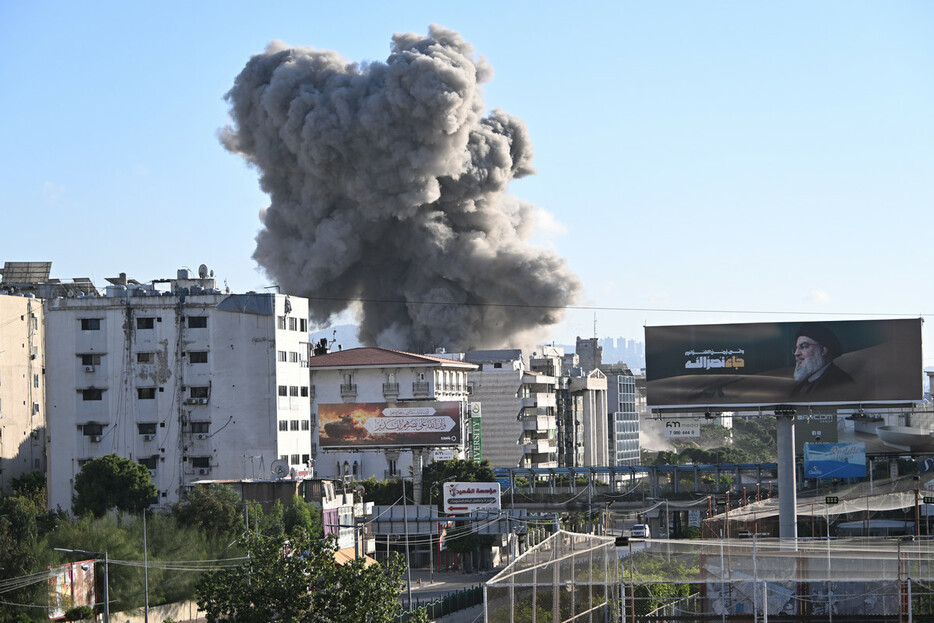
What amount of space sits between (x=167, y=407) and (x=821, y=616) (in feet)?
144

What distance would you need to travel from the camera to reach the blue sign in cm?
6525

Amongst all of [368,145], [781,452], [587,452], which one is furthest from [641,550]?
[587,452]

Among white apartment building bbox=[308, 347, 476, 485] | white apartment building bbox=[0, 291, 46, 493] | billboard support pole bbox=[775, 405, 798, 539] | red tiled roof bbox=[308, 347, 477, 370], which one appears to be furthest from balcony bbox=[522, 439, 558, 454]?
billboard support pole bbox=[775, 405, 798, 539]

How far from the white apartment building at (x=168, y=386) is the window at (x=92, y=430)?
0.16ft

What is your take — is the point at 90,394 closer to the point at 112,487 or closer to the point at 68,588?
the point at 112,487

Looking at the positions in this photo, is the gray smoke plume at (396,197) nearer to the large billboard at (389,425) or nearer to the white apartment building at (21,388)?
the white apartment building at (21,388)

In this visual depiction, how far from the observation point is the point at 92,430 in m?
65.4

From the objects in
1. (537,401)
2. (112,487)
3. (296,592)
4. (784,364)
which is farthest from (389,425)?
(296,592)

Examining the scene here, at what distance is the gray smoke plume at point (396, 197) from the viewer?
97000 millimetres

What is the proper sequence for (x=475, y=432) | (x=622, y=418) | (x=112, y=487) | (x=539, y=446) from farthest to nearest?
(x=622, y=418) < (x=539, y=446) < (x=475, y=432) < (x=112, y=487)

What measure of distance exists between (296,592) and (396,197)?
236 feet

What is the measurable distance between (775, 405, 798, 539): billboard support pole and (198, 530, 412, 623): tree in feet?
62.9

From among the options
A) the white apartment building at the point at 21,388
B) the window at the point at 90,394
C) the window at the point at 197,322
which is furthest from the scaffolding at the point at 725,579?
the white apartment building at the point at 21,388

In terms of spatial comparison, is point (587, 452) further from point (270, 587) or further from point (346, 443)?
point (270, 587)
